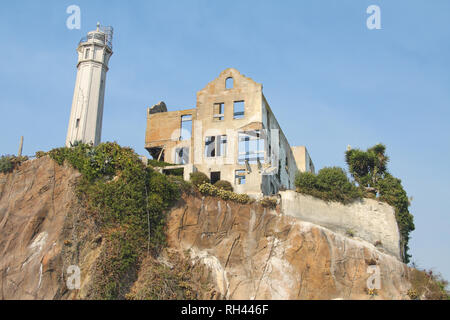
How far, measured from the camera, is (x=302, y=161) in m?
54.0

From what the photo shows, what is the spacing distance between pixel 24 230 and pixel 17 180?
13.6 feet

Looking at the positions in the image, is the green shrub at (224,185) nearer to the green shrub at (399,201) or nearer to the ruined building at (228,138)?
the ruined building at (228,138)

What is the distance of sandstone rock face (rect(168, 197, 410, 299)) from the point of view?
30.0 m

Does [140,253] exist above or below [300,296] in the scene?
above

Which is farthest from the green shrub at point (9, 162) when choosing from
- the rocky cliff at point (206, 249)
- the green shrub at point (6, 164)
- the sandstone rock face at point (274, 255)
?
the sandstone rock face at point (274, 255)

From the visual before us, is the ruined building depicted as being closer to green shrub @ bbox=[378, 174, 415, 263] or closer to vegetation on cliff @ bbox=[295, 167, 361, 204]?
vegetation on cliff @ bbox=[295, 167, 361, 204]

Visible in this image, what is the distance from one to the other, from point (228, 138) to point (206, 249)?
1102cm

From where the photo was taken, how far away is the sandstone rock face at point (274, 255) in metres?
30.0

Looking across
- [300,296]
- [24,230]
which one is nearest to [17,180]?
[24,230]

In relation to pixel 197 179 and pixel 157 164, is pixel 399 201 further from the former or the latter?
pixel 157 164

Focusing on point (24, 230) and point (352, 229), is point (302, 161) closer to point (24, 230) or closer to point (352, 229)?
point (352, 229)

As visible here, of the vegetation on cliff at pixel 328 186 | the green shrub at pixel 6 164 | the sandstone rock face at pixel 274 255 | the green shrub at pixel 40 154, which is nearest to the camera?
the sandstone rock face at pixel 274 255

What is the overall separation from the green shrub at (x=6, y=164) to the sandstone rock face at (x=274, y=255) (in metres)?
11.1
